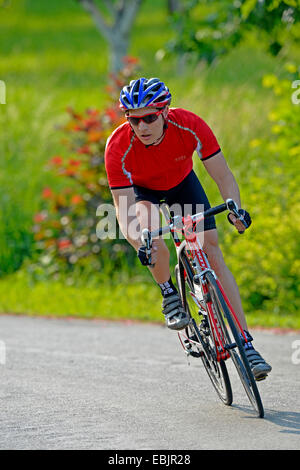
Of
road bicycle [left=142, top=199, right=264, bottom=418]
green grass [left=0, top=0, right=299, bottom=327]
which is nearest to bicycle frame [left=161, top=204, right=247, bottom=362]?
road bicycle [left=142, top=199, right=264, bottom=418]

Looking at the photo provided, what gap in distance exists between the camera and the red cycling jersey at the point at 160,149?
20.6 ft

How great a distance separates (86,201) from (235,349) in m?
8.85

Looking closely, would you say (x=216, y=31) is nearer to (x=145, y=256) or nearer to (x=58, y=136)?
(x=58, y=136)

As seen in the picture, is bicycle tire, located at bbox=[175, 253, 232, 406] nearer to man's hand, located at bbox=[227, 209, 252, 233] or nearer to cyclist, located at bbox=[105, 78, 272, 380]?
cyclist, located at bbox=[105, 78, 272, 380]

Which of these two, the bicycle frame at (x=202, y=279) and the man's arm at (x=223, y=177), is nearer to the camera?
the bicycle frame at (x=202, y=279)

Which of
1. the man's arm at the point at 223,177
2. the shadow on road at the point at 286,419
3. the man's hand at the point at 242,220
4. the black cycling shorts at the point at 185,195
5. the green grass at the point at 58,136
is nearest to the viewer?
the shadow on road at the point at 286,419

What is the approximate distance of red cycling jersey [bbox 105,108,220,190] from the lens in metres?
6.28

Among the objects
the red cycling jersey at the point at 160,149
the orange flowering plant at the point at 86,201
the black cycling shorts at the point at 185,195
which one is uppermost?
the orange flowering plant at the point at 86,201

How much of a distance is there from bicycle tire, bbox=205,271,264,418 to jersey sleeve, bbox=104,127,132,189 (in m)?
0.91

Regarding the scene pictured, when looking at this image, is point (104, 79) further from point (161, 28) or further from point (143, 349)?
point (143, 349)

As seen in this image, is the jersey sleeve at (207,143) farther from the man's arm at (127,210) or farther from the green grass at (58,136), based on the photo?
the green grass at (58,136)

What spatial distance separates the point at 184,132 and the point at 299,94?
5.53 m

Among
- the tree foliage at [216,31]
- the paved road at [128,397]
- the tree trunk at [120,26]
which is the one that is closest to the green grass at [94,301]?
the paved road at [128,397]

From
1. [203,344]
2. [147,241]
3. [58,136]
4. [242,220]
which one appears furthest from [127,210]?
[58,136]
